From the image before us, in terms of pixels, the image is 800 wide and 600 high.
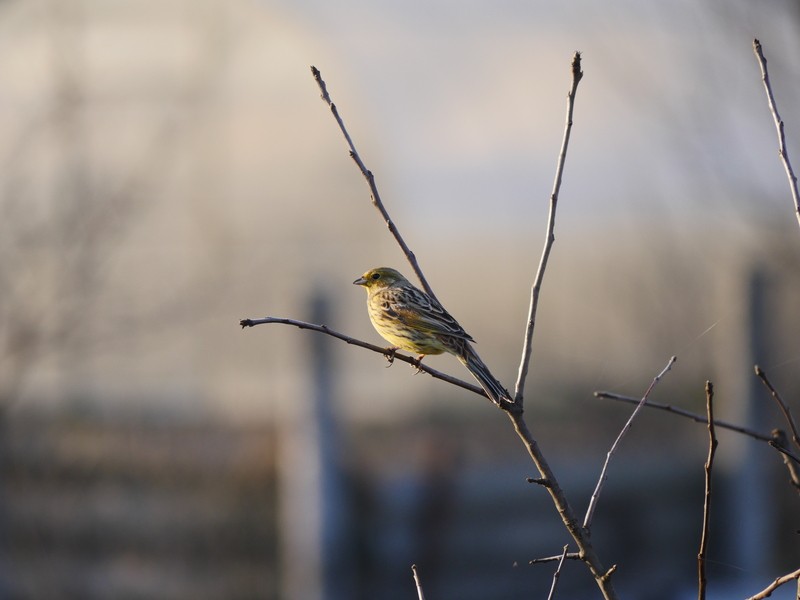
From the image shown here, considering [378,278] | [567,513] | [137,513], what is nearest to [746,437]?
[137,513]

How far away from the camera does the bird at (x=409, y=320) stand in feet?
11.1

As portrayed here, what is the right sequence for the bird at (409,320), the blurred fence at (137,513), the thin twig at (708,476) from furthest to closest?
the blurred fence at (137,513) < the bird at (409,320) < the thin twig at (708,476)

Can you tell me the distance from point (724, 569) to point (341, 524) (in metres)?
2.92

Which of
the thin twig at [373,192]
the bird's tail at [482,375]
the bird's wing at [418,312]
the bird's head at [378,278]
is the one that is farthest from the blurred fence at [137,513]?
the thin twig at [373,192]

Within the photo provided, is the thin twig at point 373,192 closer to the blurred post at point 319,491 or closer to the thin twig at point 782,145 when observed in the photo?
the thin twig at point 782,145

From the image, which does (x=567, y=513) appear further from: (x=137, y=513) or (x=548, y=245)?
(x=137, y=513)

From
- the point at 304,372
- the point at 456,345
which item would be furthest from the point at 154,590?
the point at 456,345

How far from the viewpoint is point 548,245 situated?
87.7 inches

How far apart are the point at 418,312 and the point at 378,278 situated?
23.0 inches

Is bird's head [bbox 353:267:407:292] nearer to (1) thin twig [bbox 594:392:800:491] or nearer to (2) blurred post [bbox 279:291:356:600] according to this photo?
(1) thin twig [bbox 594:392:800:491]

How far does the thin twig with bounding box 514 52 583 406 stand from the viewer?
216cm

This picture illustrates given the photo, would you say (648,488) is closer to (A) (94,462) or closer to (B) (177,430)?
(B) (177,430)

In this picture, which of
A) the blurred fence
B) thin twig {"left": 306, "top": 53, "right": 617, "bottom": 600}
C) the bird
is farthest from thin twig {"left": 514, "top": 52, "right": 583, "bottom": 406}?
the blurred fence

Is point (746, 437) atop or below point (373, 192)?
below
